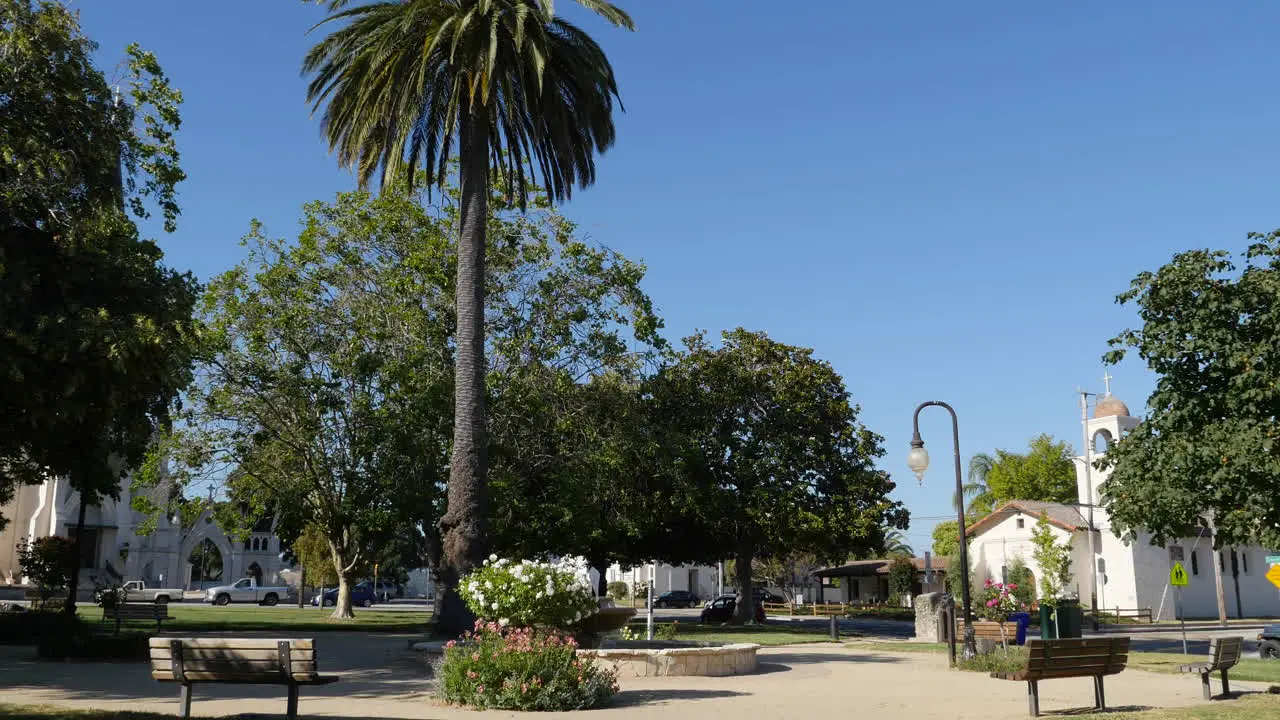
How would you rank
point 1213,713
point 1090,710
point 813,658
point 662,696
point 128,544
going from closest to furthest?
point 1213,713 < point 1090,710 < point 662,696 < point 813,658 < point 128,544

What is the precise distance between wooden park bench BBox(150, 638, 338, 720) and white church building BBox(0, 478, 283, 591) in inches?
1367

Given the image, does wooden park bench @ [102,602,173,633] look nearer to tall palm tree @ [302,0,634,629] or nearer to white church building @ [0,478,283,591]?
tall palm tree @ [302,0,634,629]

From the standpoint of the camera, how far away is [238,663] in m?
10.8

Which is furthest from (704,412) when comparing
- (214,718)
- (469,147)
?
(214,718)

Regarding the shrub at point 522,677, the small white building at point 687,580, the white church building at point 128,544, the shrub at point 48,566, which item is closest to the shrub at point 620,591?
the small white building at point 687,580

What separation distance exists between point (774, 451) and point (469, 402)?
22282mm

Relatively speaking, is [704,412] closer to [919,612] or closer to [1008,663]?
[919,612]

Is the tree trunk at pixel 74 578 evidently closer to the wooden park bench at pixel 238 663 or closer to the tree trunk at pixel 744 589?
the wooden park bench at pixel 238 663

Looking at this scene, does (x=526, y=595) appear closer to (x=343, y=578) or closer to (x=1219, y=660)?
(x=1219, y=660)

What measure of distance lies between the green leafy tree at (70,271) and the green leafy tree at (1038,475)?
80231 mm

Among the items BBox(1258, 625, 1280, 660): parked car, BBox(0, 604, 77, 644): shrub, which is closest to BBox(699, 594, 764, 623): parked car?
BBox(1258, 625, 1280, 660): parked car

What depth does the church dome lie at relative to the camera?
181 ft

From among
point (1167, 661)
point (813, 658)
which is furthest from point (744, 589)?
point (1167, 661)

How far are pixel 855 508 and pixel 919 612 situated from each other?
916 centimetres
